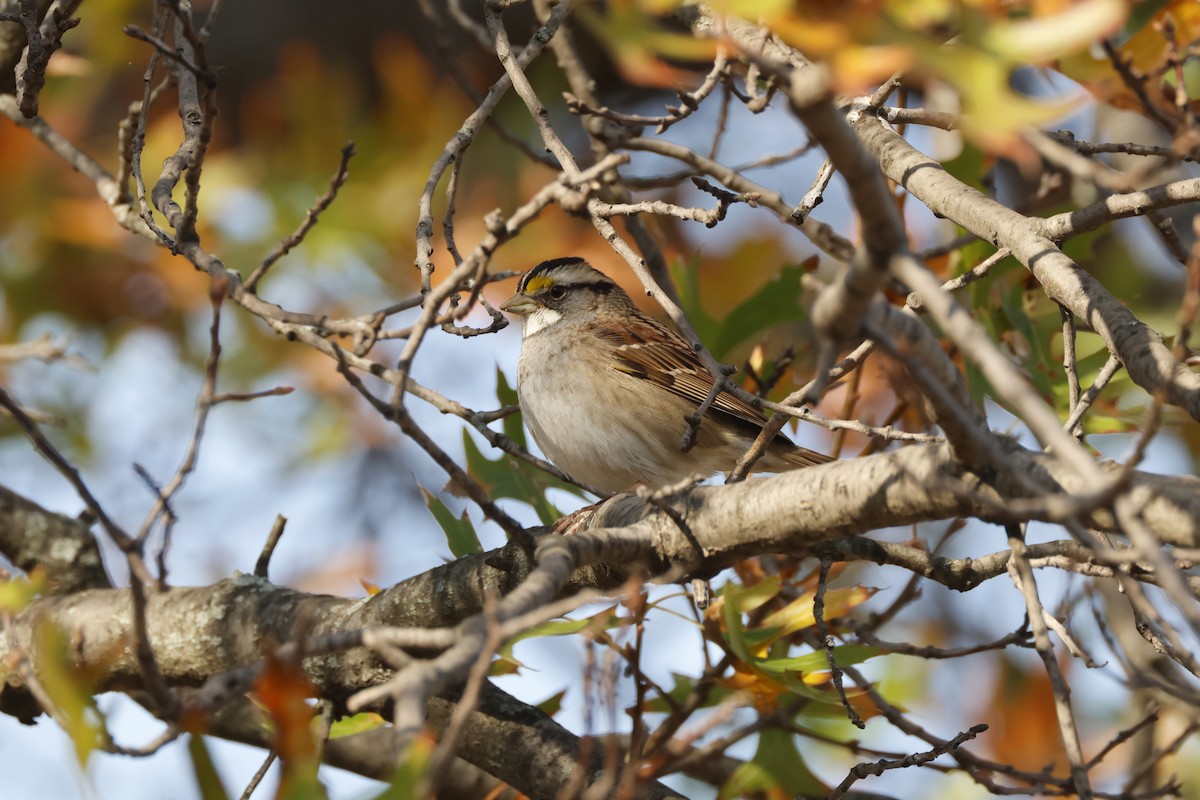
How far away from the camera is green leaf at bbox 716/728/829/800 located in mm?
3621

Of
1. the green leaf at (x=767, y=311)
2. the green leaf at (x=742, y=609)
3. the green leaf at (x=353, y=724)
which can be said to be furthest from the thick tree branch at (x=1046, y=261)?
the green leaf at (x=353, y=724)

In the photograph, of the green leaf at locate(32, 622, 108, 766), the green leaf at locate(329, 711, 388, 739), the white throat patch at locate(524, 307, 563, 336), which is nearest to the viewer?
the green leaf at locate(32, 622, 108, 766)

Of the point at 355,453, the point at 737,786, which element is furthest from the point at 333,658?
the point at 355,453

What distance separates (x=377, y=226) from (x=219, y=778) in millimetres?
4157

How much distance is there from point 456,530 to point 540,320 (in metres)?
1.90

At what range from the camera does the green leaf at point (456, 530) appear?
3.87 m

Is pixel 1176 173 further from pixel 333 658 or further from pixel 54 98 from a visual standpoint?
pixel 54 98

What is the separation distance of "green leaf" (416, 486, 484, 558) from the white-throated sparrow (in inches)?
40.3

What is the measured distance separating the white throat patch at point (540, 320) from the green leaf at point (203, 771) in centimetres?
375

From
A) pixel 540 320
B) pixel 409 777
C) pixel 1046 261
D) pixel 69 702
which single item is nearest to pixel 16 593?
pixel 69 702

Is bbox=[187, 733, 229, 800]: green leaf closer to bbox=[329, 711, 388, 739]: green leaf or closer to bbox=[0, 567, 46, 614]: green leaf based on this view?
bbox=[0, 567, 46, 614]: green leaf

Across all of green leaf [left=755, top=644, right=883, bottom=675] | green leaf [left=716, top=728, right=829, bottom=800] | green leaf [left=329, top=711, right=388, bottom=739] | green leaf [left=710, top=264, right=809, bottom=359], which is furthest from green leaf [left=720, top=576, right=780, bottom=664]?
green leaf [left=710, top=264, right=809, bottom=359]

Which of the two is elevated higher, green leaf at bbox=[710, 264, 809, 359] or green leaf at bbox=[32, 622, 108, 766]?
green leaf at bbox=[710, 264, 809, 359]

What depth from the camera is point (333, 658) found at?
3584 millimetres
